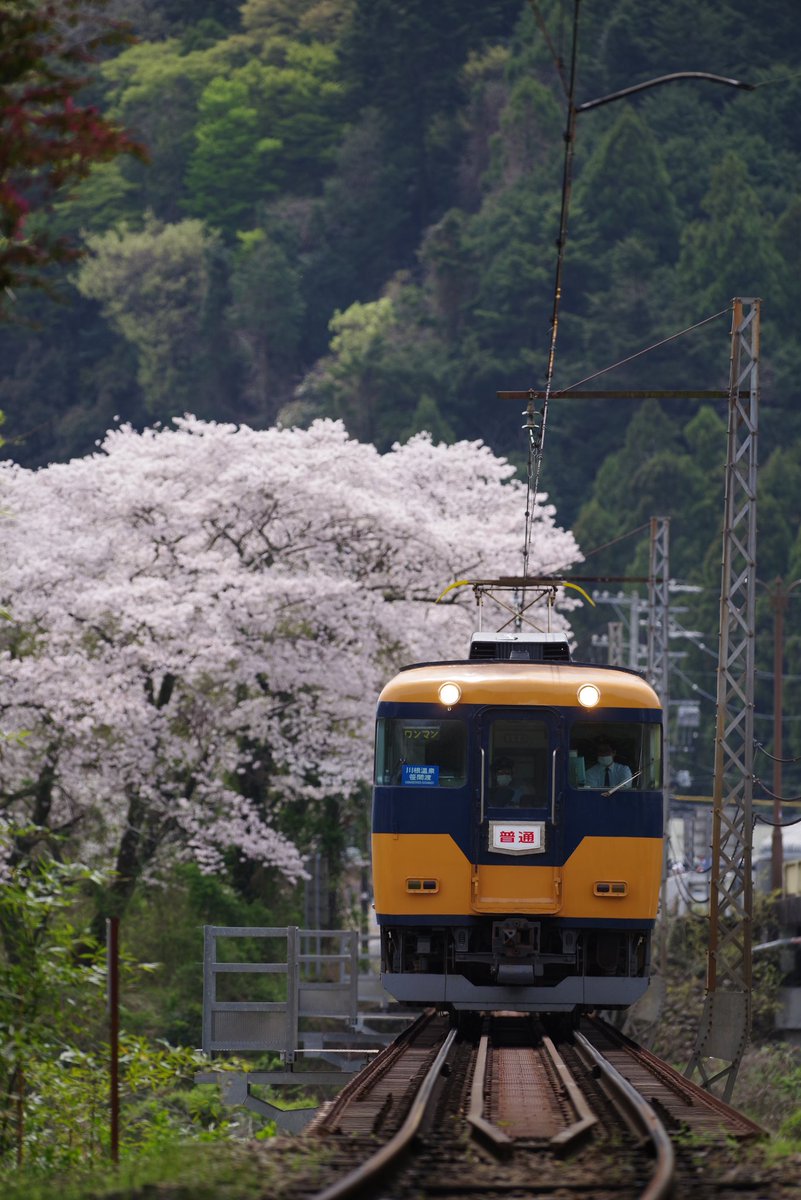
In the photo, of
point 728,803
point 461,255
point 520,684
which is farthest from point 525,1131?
point 461,255

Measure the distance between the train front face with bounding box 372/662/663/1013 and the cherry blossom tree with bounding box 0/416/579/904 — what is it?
11.9 m

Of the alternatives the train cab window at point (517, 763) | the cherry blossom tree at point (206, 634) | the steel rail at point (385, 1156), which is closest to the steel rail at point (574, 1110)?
the steel rail at point (385, 1156)

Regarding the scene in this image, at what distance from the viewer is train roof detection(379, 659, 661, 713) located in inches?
621

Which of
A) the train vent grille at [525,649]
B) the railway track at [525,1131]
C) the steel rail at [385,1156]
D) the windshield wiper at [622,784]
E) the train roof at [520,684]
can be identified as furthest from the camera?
the train vent grille at [525,649]

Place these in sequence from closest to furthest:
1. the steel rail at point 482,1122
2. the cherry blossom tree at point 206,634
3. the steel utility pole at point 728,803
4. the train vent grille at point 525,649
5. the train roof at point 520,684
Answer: the steel rail at point 482,1122 < the train roof at point 520,684 < the train vent grille at point 525,649 < the steel utility pole at point 728,803 < the cherry blossom tree at point 206,634

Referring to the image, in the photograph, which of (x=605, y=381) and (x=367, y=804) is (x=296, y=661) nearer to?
(x=367, y=804)

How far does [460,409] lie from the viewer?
86.9 metres

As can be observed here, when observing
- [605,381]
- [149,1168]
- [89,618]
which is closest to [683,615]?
[605,381]

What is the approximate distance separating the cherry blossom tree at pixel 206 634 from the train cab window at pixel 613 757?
12.4 metres

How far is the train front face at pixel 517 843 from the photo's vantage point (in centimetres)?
1549

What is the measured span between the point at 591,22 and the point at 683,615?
43995 millimetres

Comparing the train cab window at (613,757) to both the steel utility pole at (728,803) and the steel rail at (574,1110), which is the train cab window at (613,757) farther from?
the steel utility pole at (728,803)

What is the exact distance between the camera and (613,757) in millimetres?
15859

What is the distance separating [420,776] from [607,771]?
142 cm
